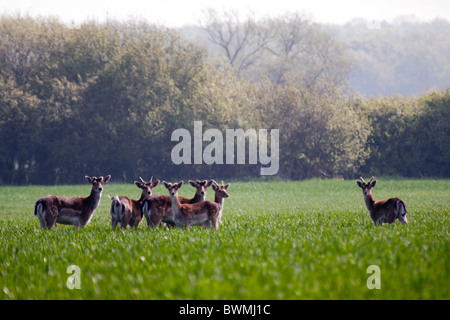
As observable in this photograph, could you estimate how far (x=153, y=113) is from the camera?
55.3 meters

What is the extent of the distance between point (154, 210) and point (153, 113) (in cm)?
4077

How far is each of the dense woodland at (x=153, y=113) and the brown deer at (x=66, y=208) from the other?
39371 mm

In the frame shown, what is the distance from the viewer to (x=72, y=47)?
55781mm

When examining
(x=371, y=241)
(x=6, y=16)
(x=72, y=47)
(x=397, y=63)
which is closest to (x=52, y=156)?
(x=72, y=47)

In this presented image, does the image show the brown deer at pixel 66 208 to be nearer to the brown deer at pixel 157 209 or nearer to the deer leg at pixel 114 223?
the deer leg at pixel 114 223

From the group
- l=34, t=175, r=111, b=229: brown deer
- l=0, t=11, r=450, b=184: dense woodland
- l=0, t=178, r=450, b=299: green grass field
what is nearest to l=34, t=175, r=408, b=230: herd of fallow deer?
l=34, t=175, r=111, b=229: brown deer

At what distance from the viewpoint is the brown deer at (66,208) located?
15359mm

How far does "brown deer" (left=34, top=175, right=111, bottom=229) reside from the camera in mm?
Answer: 15359

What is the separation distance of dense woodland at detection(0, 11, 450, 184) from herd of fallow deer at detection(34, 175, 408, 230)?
3946 centimetres

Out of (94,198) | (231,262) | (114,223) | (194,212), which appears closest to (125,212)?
(114,223)

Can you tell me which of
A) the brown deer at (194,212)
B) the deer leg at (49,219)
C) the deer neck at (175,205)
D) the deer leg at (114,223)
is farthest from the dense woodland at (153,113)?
the deer neck at (175,205)

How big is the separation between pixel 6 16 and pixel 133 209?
49.7 m

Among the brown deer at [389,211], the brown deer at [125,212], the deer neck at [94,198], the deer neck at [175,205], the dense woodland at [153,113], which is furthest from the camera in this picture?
the dense woodland at [153,113]

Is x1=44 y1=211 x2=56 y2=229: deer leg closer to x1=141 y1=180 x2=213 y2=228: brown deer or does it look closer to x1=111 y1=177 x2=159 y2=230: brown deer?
x1=111 y1=177 x2=159 y2=230: brown deer
